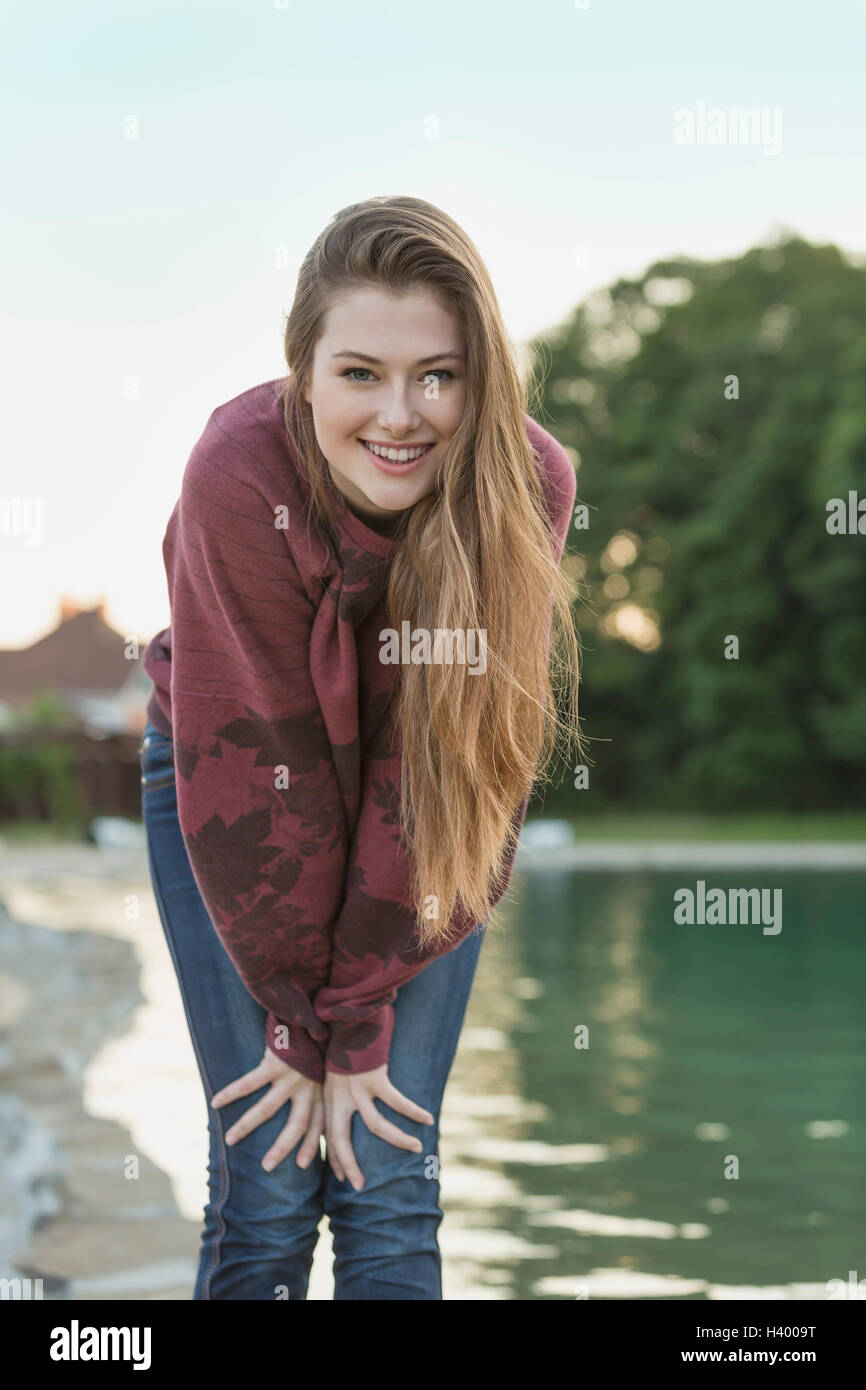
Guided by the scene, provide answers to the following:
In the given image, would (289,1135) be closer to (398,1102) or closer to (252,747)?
(398,1102)

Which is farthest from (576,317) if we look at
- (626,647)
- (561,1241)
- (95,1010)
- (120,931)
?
(561,1241)

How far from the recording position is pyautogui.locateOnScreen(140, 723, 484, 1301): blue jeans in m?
2.16

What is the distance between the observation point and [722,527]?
2531 centimetres

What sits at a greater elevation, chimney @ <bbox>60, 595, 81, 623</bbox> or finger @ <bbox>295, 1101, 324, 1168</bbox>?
chimney @ <bbox>60, 595, 81, 623</bbox>

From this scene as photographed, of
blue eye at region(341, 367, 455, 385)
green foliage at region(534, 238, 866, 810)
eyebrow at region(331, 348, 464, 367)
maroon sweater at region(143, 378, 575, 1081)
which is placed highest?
green foliage at region(534, 238, 866, 810)

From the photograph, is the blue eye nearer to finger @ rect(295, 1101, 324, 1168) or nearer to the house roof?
finger @ rect(295, 1101, 324, 1168)

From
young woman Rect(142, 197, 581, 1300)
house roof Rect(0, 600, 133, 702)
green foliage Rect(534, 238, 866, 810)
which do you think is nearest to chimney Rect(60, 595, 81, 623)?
house roof Rect(0, 600, 133, 702)

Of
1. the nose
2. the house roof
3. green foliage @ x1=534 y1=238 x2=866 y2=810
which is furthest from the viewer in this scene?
the house roof

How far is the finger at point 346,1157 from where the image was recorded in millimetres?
2186

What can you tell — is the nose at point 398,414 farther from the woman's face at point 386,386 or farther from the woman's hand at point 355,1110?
the woman's hand at point 355,1110

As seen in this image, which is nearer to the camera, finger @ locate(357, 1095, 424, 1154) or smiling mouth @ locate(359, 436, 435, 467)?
smiling mouth @ locate(359, 436, 435, 467)

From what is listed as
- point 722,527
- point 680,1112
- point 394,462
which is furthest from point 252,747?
point 722,527

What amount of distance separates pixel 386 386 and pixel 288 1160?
987mm
